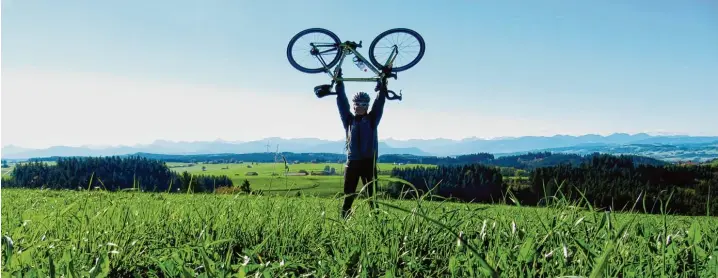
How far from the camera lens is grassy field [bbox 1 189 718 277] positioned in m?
2.07

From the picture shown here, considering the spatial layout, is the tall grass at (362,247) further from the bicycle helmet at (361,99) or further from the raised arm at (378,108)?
the bicycle helmet at (361,99)

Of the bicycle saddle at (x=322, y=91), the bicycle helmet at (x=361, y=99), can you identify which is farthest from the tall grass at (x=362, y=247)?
the bicycle saddle at (x=322, y=91)

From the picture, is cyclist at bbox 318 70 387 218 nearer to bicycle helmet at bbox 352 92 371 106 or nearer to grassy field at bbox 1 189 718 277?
bicycle helmet at bbox 352 92 371 106

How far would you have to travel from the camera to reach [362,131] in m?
9.05

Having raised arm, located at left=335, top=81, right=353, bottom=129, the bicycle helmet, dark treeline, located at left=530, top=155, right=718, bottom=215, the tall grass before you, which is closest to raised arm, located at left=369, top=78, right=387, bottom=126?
the bicycle helmet

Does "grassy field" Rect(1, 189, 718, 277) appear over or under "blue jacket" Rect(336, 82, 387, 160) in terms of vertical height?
under

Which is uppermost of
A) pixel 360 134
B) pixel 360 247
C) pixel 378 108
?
pixel 378 108

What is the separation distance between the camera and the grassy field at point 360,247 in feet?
6.79

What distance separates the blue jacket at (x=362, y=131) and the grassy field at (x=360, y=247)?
522cm

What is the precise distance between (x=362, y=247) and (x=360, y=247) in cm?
7

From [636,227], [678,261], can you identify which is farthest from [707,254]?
[636,227]

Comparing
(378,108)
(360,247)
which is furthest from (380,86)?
(360,247)

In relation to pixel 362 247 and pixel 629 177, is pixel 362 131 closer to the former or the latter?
pixel 362 247

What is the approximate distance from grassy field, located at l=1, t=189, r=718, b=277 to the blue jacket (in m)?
5.22
